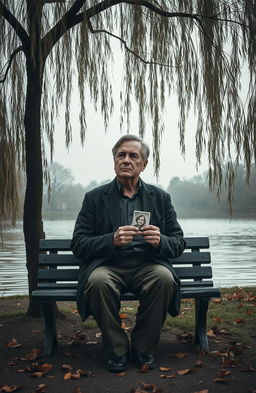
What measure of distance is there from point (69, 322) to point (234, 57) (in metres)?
2.90

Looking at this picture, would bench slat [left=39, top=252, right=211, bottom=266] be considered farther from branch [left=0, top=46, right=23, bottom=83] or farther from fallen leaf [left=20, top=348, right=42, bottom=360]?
branch [left=0, top=46, right=23, bottom=83]

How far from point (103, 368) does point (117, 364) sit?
0.54 ft

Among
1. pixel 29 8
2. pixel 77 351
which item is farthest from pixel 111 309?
pixel 29 8

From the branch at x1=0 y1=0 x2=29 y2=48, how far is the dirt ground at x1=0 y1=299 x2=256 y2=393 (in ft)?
8.62

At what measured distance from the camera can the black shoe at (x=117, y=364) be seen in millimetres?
3557

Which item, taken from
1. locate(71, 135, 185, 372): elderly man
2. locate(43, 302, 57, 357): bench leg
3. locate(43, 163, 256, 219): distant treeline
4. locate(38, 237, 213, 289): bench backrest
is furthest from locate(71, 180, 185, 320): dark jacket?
locate(43, 163, 256, 219): distant treeline

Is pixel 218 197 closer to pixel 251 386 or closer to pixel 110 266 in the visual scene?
pixel 110 266

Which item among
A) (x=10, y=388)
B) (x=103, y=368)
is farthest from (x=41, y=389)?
(x=103, y=368)

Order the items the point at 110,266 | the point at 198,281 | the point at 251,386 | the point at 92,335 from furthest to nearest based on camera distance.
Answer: the point at 92,335, the point at 198,281, the point at 110,266, the point at 251,386

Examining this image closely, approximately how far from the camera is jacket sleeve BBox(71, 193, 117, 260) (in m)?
3.79

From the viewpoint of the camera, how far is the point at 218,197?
4.64 meters

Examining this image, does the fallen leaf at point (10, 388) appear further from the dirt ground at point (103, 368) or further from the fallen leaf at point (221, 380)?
the fallen leaf at point (221, 380)

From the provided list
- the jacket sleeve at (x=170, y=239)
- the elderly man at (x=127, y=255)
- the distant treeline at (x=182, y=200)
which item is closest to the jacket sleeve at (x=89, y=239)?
the elderly man at (x=127, y=255)

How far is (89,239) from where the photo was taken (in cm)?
387
